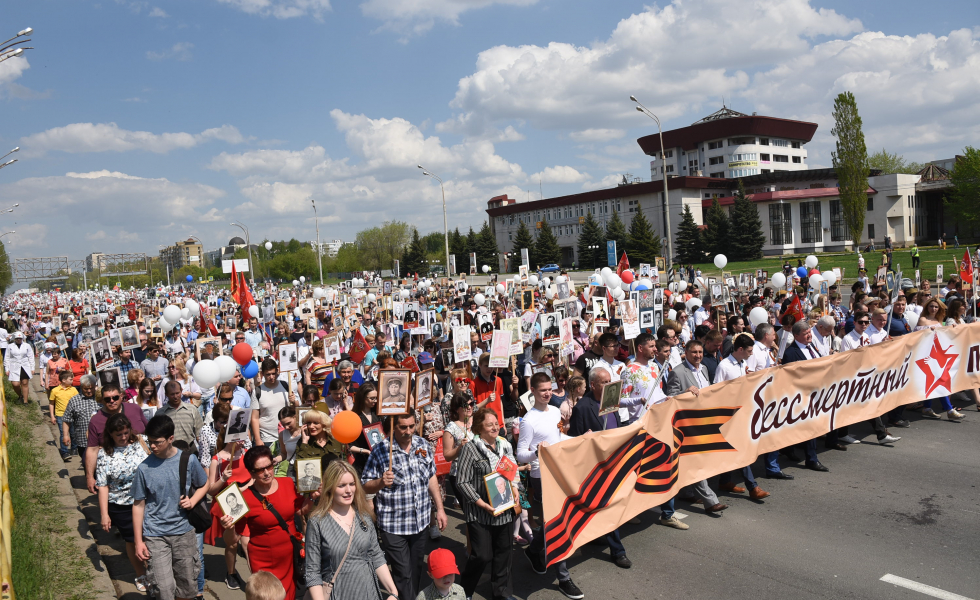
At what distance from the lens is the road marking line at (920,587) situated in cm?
501

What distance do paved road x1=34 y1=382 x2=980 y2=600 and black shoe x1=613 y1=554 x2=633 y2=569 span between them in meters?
0.06

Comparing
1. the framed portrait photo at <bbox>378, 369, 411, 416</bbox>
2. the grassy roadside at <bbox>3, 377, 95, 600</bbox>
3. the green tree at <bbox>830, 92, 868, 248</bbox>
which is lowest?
the grassy roadside at <bbox>3, 377, 95, 600</bbox>

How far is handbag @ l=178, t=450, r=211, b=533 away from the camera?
5.20 metres

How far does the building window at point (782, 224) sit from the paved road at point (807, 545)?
228 feet

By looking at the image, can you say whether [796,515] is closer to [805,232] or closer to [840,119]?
[840,119]

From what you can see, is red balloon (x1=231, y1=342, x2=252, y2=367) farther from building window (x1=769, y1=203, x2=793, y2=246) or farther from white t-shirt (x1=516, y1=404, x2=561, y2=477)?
building window (x1=769, y1=203, x2=793, y2=246)

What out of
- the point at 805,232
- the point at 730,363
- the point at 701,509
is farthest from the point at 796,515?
the point at 805,232

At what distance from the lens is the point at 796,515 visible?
663 cm

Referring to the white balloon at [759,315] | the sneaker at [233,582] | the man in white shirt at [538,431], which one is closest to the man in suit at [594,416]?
the man in white shirt at [538,431]

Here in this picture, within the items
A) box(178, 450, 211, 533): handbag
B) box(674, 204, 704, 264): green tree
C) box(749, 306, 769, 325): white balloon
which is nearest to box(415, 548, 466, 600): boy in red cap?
box(178, 450, 211, 533): handbag

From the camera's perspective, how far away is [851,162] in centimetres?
6331

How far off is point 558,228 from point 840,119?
35.4 metres

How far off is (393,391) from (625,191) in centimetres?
7651

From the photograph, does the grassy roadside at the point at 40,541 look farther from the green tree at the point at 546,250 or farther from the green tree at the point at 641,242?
the green tree at the point at 546,250
